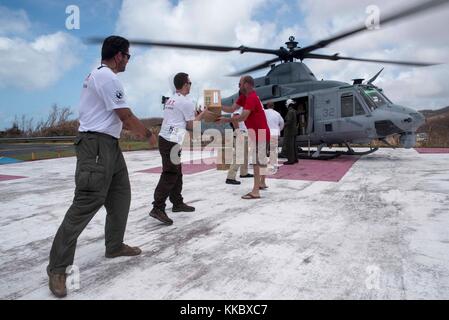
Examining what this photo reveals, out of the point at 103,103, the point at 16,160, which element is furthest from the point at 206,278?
the point at 16,160

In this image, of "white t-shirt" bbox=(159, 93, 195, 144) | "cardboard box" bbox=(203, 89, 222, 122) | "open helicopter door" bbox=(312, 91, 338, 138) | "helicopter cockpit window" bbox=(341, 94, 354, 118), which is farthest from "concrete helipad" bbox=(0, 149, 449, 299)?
"open helicopter door" bbox=(312, 91, 338, 138)

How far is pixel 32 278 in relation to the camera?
2689 millimetres

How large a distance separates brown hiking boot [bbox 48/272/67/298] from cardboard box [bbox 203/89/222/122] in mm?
2865

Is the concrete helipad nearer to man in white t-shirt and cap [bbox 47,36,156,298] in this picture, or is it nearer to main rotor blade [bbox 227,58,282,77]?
man in white t-shirt and cap [bbox 47,36,156,298]

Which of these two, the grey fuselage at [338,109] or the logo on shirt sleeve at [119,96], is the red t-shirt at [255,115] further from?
the grey fuselage at [338,109]

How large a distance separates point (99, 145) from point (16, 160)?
11.8 metres

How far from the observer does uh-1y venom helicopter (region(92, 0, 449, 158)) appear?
31.6 ft

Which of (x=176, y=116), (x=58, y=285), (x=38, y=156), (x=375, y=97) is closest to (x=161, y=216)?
(x=176, y=116)

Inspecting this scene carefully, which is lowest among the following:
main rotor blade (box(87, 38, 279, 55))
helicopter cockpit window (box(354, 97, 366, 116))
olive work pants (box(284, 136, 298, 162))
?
olive work pants (box(284, 136, 298, 162))

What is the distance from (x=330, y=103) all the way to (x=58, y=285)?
9.53 m

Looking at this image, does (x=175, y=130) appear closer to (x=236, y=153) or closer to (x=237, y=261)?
(x=237, y=261)

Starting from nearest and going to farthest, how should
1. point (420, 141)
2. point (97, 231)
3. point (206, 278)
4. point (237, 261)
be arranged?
point (206, 278)
point (237, 261)
point (97, 231)
point (420, 141)

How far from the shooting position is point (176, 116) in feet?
14.1
